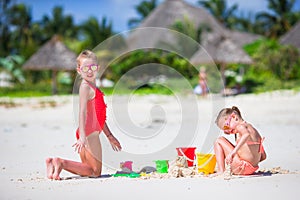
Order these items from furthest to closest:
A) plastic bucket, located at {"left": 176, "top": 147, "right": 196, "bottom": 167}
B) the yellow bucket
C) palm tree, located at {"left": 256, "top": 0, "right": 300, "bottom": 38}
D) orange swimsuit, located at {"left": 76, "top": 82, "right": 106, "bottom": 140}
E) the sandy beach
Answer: palm tree, located at {"left": 256, "top": 0, "right": 300, "bottom": 38}, plastic bucket, located at {"left": 176, "top": 147, "right": 196, "bottom": 167}, the yellow bucket, orange swimsuit, located at {"left": 76, "top": 82, "right": 106, "bottom": 140}, the sandy beach

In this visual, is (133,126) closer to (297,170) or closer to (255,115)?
(255,115)


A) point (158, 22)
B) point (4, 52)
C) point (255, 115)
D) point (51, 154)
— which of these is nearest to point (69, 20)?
point (4, 52)

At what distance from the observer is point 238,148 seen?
4426mm

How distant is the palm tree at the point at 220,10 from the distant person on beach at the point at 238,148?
34330mm

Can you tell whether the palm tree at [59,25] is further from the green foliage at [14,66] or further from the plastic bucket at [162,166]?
the plastic bucket at [162,166]

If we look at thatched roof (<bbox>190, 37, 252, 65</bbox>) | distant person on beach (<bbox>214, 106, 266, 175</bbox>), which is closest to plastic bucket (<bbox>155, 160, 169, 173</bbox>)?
distant person on beach (<bbox>214, 106, 266, 175</bbox>)

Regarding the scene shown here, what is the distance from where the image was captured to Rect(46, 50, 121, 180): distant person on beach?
4.51 m

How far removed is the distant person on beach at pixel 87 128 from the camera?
4.51 meters

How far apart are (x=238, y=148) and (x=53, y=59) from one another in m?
16.9

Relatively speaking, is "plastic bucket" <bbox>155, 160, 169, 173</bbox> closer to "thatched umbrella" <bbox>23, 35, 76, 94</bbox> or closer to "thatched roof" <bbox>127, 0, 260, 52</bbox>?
"thatched umbrella" <bbox>23, 35, 76, 94</bbox>

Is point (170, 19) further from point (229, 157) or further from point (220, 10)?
point (229, 157)

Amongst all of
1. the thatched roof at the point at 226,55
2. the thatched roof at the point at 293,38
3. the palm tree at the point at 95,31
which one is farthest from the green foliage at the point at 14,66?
the thatched roof at the point at 293,38

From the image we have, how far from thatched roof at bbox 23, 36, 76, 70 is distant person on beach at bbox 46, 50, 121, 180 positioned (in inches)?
619

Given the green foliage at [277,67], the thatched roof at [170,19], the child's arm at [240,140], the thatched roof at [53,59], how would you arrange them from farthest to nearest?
the thatched roof at [170,19]
the thatched roof at [53,59]
the green foliage at [277,67]
the child's arm at [240,140]
